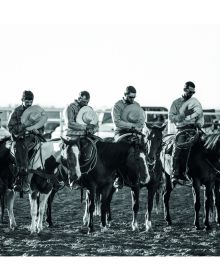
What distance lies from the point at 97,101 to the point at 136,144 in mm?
1094

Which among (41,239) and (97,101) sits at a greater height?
(97,101)

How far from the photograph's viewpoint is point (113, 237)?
34.4 ft

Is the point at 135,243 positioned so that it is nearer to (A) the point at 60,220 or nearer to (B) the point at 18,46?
(A) the point at 60,220

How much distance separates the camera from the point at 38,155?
35.7 feet

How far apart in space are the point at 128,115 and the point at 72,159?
4.75ft

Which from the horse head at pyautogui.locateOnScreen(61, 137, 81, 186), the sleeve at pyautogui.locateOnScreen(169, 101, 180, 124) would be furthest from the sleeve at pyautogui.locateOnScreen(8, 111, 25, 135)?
the sleeve at pyautogui.locateOnScreen(169, 101, 180, 124)

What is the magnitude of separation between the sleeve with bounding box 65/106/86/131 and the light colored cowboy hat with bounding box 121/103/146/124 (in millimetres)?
910

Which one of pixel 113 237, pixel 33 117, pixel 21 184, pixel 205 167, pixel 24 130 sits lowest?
pixel 113 237

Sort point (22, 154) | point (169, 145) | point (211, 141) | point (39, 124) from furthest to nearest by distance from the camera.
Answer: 1. point (169, 145)
2. point (211, 141)
3. point (39, 124)
4. point (22, 154)

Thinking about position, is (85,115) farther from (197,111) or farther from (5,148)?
(197,111)

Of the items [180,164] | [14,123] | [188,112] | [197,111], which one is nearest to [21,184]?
[14,123]

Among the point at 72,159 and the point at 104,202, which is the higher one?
the point at 72,159

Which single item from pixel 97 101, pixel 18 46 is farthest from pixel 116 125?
pixel 18 46

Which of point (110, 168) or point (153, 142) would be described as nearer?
point (153, 142)
